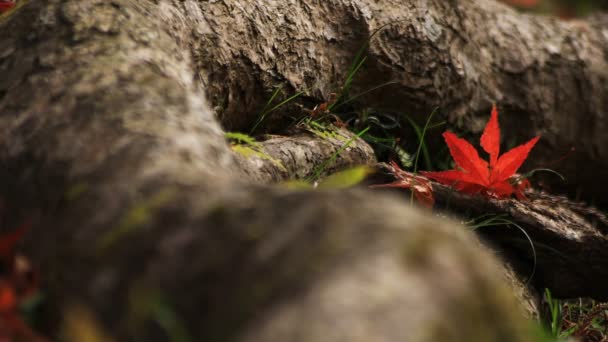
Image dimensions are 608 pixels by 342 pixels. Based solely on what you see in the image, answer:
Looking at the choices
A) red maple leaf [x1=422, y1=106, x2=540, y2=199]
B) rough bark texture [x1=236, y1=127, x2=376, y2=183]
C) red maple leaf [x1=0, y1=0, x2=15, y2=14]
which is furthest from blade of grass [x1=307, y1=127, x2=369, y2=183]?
red maple leaf [x1=0, y1=0, x2=15, y2=14]

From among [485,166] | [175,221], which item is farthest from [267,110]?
[175,221]

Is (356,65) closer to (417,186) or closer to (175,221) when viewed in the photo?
(417,186)

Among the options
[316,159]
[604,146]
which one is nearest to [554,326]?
[316,159]

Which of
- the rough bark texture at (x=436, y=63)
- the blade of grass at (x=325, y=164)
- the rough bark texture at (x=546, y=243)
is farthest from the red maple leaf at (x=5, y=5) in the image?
the rough bark texture at (x=546, y=243)

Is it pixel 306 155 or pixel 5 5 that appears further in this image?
pixel 306 155

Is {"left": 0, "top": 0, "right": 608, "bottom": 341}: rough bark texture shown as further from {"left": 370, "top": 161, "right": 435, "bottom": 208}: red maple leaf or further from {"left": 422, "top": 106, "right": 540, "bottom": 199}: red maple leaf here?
{"left": 422, "top": 106, "right": 540, "bottom": 199}: red maple leaf

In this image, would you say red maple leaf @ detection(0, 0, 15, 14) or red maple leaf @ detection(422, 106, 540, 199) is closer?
red maple leaf @ detection(0, 0, 15, 14)

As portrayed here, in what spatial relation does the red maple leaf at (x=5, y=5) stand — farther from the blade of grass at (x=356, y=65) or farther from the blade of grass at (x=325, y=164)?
the blade of grass at (x=356, y=65)

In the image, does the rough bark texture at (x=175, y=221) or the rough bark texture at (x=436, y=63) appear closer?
the rough bark texture at (x=175, y=221)
